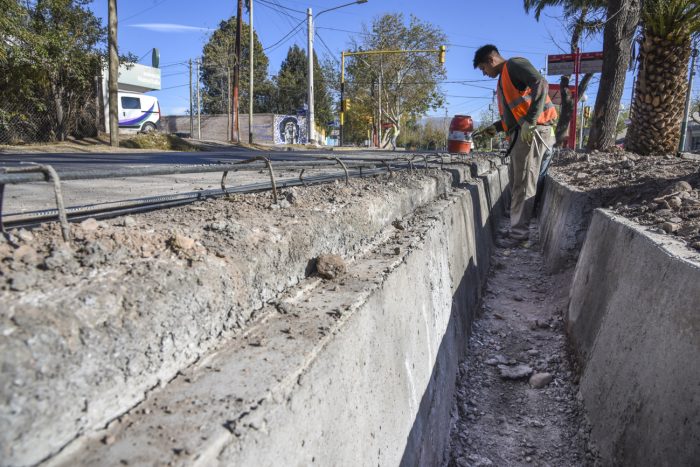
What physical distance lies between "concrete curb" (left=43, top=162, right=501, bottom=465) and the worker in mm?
2947

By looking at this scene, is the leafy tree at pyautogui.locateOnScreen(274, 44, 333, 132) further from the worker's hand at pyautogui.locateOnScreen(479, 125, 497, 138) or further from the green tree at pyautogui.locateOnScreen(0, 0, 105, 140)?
the worker's hand at pyautogui.locateOnScreen(479, 125, 497, 138)

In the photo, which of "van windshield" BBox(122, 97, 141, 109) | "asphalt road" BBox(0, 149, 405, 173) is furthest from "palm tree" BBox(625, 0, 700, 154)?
"van windshield" BBox(122, 97, 141, 109)

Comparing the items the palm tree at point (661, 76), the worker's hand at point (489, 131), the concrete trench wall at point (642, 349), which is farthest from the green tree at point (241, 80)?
the concrete trench wall at point (642, 349)

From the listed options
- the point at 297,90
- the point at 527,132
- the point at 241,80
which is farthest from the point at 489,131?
the point at 297,90

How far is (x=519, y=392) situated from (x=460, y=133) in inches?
614

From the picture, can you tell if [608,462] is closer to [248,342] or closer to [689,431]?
[689,431]

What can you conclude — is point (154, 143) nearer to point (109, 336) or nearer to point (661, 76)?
point (661, 76)

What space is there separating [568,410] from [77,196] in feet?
11.9

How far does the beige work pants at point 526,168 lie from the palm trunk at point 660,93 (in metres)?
3.60

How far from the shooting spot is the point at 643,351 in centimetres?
213

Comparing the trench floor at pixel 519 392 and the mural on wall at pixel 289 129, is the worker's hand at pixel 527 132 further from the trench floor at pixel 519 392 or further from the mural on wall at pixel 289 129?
the mural on wall at pixel 289 129

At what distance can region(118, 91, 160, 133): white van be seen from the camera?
27281 millimetres

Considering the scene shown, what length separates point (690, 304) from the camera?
184 cm

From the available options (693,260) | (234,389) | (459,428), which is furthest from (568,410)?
(234,389)
